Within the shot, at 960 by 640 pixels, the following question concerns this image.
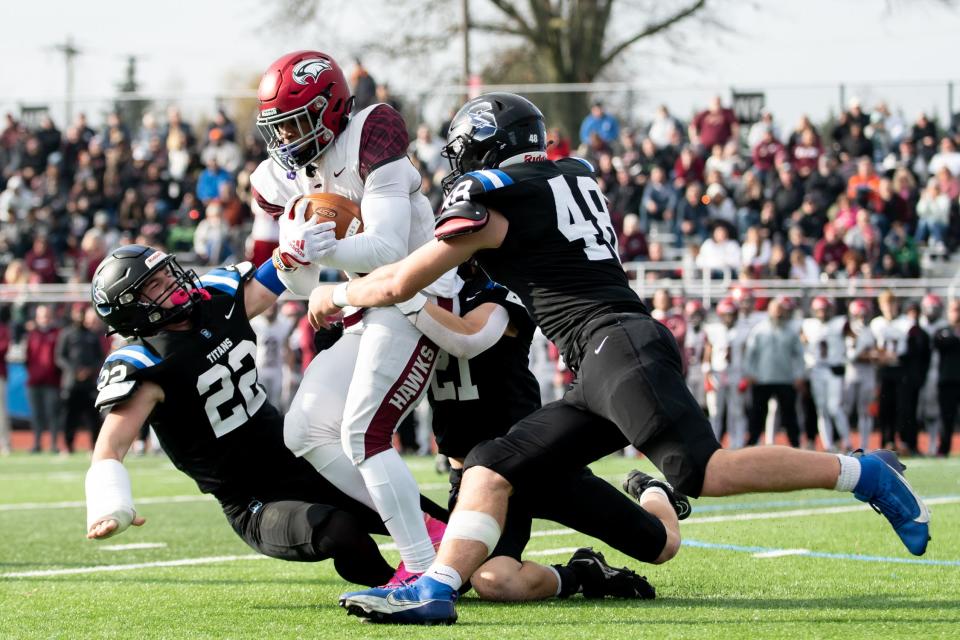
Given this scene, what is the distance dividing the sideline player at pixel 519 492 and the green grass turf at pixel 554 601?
106 mm

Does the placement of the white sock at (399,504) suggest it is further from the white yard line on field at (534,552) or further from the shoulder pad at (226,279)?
the white yard line on field at (534,552)

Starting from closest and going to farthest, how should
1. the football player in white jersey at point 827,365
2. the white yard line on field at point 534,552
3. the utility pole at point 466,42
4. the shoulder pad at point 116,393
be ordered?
the shoulder pad at point 116,393 → the white yard line on field at point 534,552 → the football player in white jersey at point 827,365 → the utility pole at point 466,42

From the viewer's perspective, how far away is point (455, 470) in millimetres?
4883

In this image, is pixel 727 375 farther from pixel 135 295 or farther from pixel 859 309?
pixel 135 295

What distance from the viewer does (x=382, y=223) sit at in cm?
443

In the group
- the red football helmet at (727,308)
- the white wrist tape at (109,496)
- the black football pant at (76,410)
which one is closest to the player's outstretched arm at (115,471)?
the white wrist tape at (109,496)

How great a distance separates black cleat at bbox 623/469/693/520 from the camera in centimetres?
476

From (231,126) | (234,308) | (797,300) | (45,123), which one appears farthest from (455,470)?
(45,123)

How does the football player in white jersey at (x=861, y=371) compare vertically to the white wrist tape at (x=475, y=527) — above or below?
below

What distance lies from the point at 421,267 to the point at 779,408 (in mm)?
9784

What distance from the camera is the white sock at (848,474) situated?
384 cm

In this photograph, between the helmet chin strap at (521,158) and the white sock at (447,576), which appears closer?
the white sock at (447,576)

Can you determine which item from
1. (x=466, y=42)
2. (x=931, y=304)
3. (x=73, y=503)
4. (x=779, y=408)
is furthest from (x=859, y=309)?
(x=466, y=42)

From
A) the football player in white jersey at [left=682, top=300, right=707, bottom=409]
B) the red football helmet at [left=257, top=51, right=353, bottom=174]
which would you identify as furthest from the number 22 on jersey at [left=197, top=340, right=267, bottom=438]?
the football player in white jersey at [left=682, top=300, right=707, bottom=409]
